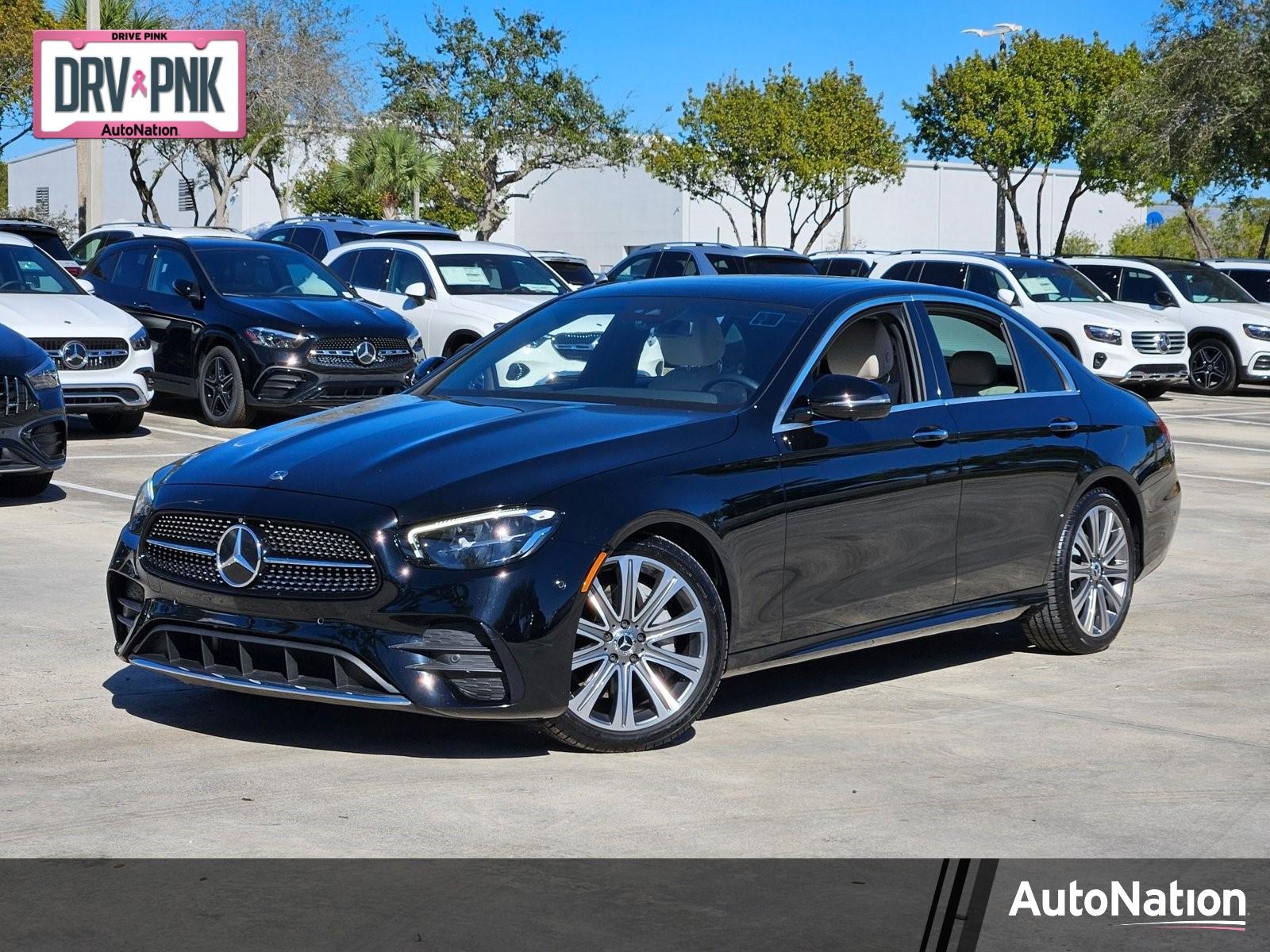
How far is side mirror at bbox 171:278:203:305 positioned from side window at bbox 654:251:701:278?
8.82 metres

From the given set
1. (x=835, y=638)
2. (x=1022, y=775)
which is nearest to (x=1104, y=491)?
(x=835, y=638)

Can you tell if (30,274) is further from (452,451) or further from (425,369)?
(452,451)

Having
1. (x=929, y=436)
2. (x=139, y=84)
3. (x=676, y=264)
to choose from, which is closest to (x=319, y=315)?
(x=676, y=264)

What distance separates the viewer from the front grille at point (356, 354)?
16656 millimetres

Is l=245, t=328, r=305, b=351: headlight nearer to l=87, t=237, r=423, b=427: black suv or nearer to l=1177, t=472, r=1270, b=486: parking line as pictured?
l=87, t=237, r=423, b=427: black suv

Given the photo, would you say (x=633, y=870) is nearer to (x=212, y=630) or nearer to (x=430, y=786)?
(x=430, y=786)

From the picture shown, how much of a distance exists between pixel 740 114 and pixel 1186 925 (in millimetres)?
51964

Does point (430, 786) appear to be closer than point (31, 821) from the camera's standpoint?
No

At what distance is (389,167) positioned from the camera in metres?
60.4

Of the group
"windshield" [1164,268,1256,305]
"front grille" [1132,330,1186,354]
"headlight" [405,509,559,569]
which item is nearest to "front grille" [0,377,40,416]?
"headlight" [405,509,559,569]

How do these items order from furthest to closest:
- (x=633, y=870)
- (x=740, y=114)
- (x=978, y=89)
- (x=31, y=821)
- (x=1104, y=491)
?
(x=740, y=114)
(x=978, y=89)
(x=1104, y=491)
(x=31, y=821)
(x=633, y=870)

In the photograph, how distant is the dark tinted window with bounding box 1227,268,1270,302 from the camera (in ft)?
96.8

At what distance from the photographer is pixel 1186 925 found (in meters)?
4.44

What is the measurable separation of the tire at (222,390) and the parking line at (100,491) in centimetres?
394
